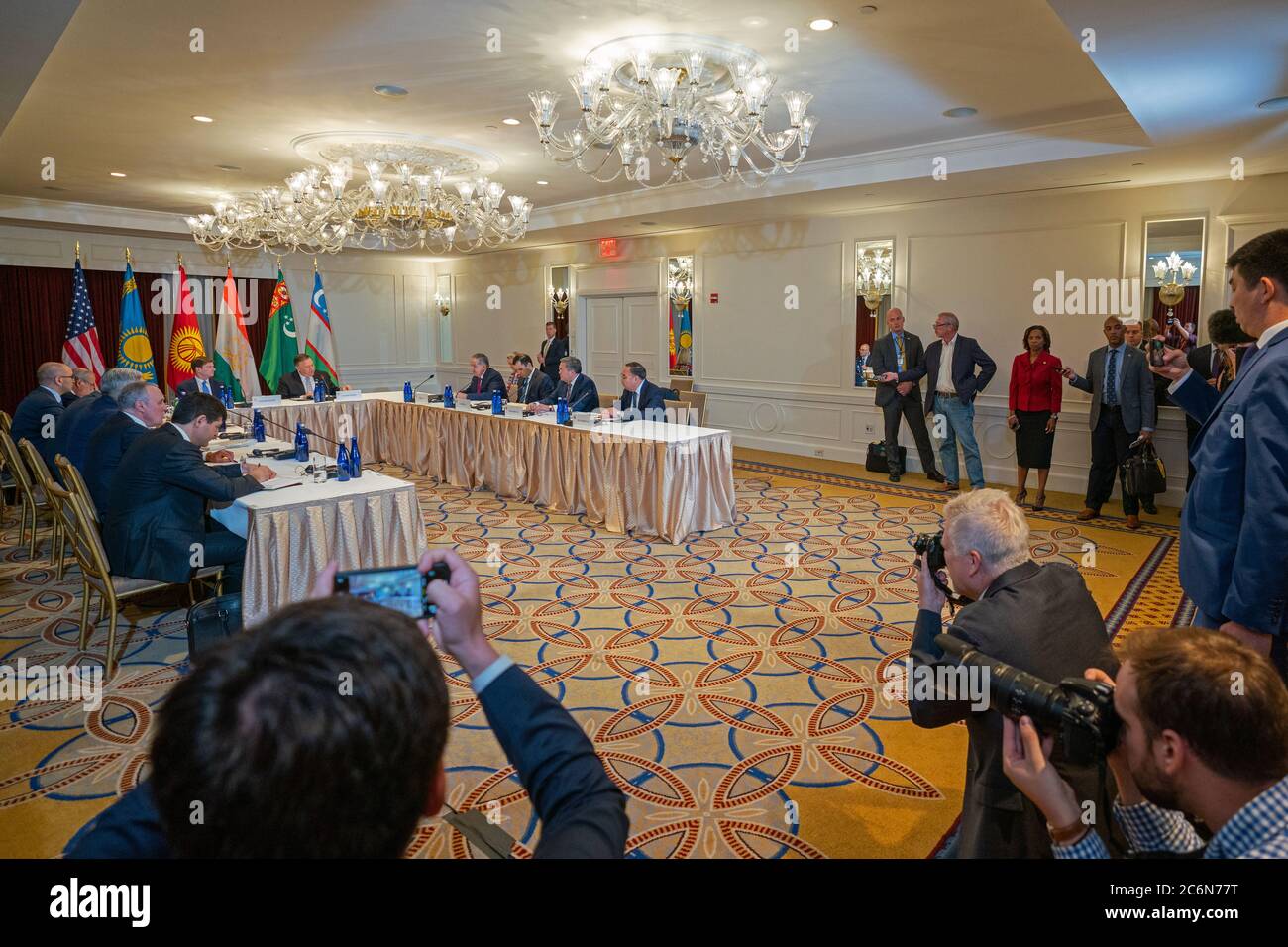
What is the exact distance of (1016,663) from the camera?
1.71 meters

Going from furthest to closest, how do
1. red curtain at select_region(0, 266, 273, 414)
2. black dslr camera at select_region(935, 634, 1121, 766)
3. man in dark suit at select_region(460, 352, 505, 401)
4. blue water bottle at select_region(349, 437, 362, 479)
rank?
red curtain at select_region(0, 266, 273, 414), man in dark suit at select_region(460, 352, 505, 401), blue water bottle at select_region(349, 437, 362, 479), black dslr camera at select_region(935, 634, 1121, 766)

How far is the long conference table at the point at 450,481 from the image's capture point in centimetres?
394

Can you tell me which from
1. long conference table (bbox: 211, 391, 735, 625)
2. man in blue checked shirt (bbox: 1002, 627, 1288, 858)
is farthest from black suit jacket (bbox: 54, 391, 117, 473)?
man in blue checked shirt (bbox: 1002, 627, 1288, 858)

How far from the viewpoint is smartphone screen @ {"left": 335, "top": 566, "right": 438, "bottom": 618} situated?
39.7 inches

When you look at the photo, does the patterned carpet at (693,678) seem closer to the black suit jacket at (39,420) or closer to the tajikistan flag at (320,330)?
the black suit jacket at (39,420)

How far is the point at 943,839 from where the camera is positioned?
2424mm

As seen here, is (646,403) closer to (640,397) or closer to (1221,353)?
(640,397)

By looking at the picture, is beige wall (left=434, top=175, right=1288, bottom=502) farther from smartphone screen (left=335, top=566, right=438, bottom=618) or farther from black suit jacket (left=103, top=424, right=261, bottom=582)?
smartphone screen (left=335, top=566, right=438, bottom=618)

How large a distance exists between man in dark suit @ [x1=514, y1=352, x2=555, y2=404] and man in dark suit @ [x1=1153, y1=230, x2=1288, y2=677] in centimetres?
675

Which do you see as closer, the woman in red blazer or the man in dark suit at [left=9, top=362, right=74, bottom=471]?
the man in dark suit at [left=9, top=362, right=74, bottom=471]

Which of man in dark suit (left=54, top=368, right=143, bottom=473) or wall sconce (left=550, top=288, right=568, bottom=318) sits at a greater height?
wall sconce (left=550, top=288, right=568, bottom=318)

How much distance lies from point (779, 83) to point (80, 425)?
5.20m

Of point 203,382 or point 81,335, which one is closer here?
point 203,382

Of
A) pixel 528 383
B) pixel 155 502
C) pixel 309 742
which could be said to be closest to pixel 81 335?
pixel 528 383
